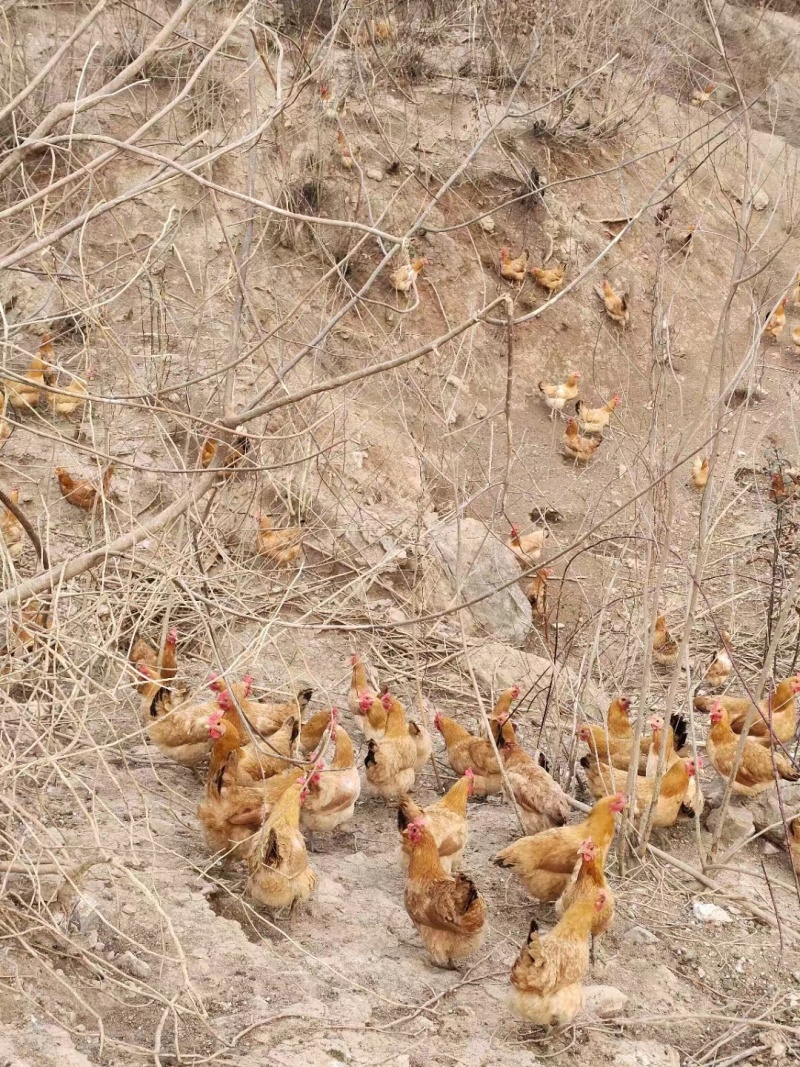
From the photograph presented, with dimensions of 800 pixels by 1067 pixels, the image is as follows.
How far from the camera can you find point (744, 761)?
573 cm

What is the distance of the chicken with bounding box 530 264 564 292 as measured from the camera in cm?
1205

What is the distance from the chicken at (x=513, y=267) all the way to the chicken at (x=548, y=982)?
9.16m

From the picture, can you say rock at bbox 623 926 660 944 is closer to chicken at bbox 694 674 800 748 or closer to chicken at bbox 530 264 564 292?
chicken at bbox 694 674 800 748

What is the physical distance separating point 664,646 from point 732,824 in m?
2.53

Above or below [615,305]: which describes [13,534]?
below

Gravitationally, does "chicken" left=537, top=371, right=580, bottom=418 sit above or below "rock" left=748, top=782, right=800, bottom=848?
below

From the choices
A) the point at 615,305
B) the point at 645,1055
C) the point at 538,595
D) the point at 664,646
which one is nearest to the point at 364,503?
the point at 538,595

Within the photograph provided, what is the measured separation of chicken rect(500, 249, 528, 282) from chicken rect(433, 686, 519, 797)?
23.9 ft

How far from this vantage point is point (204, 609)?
4.01 metres

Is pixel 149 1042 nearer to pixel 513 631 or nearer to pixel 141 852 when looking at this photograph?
pixel 141 852

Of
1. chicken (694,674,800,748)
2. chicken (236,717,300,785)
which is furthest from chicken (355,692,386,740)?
chicken (694,674,800,748)

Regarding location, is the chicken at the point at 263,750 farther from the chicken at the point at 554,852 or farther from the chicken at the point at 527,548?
the chicken at the point at 527,548

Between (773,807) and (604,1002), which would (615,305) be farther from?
(604,1002)

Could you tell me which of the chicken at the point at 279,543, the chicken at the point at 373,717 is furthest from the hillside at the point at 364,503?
the chicken at the point at 373,717
